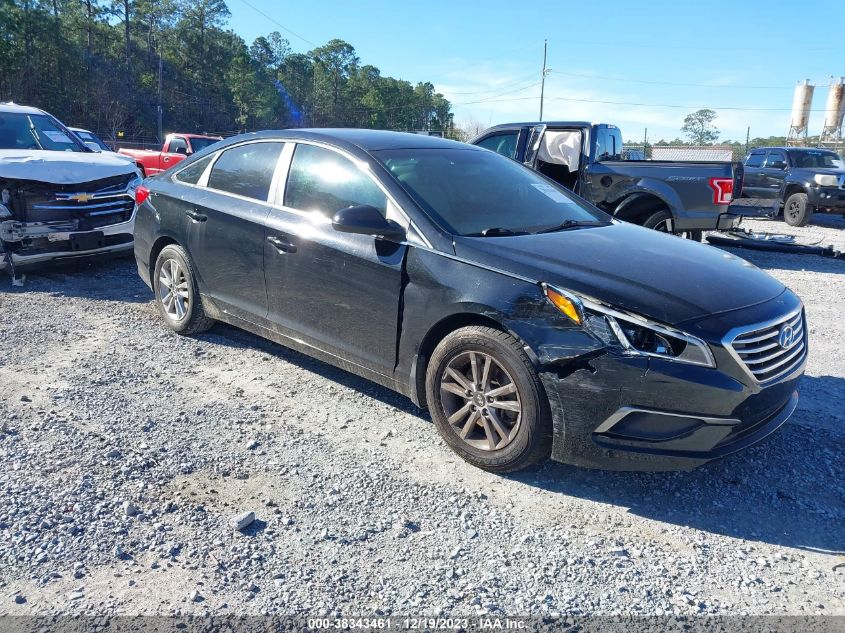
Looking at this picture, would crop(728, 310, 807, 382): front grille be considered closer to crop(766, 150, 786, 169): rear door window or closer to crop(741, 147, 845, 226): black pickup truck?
crop(741, 147, 845, 226): black pickup truck

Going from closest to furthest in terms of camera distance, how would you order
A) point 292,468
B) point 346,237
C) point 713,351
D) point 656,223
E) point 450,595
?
point 450,595, point 713,351, point 292,468, point 346,237, point 656,223

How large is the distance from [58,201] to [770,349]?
6.96 metres

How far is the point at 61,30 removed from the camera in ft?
166

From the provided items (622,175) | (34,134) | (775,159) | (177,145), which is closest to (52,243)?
(34,134)

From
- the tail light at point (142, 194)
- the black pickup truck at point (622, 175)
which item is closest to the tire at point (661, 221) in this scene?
the black pickup truck at point (622, 175)

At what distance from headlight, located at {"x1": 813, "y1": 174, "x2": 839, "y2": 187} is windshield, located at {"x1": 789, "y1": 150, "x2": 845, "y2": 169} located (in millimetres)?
905

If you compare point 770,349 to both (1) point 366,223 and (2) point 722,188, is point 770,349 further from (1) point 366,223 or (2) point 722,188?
(2) point 722,188

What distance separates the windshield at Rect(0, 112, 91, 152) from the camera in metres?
8.00

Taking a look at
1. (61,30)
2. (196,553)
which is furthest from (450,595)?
(61,30)

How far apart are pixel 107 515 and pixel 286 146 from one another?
2.71m

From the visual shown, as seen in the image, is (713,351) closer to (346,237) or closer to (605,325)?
(605,325)

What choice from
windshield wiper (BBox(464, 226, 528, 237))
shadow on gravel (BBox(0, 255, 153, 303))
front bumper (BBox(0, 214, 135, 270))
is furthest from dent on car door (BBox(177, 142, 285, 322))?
front bumper (BBox(0, 214, 135, 270))

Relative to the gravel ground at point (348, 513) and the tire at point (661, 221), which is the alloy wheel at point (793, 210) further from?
the gravel ground at point (348, 513)

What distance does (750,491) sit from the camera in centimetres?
332
